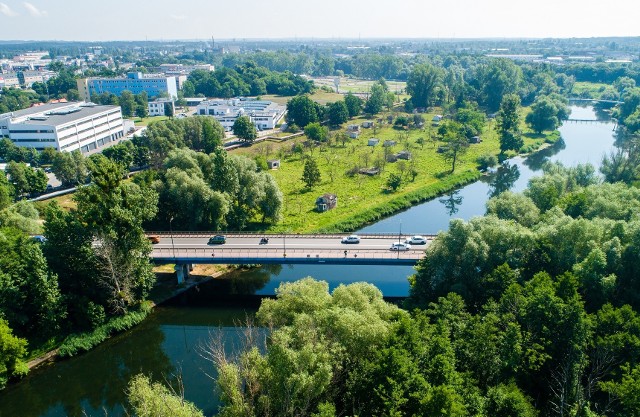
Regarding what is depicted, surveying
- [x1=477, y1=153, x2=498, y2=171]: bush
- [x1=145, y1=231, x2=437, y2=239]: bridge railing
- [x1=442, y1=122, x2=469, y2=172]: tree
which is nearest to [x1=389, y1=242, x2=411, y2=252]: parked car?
[x1=145, y1=231, x2=437, y2=239]: bridge railing

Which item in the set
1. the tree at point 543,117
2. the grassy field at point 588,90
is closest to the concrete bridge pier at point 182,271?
the tree at point 543,117

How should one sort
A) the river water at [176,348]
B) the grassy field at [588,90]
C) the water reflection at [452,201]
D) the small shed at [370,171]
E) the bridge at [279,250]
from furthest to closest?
the grassy field at [588,90] < the small shed at [370,171] < the water reflection at [452,201] < the bridge at [279,250] < the river water at [176,348]

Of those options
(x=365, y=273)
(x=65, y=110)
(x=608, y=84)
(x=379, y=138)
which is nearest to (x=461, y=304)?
(x=365, y=273)

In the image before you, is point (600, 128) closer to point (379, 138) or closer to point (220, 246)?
point (379, 138)

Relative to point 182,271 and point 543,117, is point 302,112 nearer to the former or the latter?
point 543,117

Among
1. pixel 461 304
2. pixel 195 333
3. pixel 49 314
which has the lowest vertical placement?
pixel 195 333

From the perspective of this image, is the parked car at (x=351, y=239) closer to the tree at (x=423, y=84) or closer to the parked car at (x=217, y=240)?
the parked car at (x=217, y=240)
